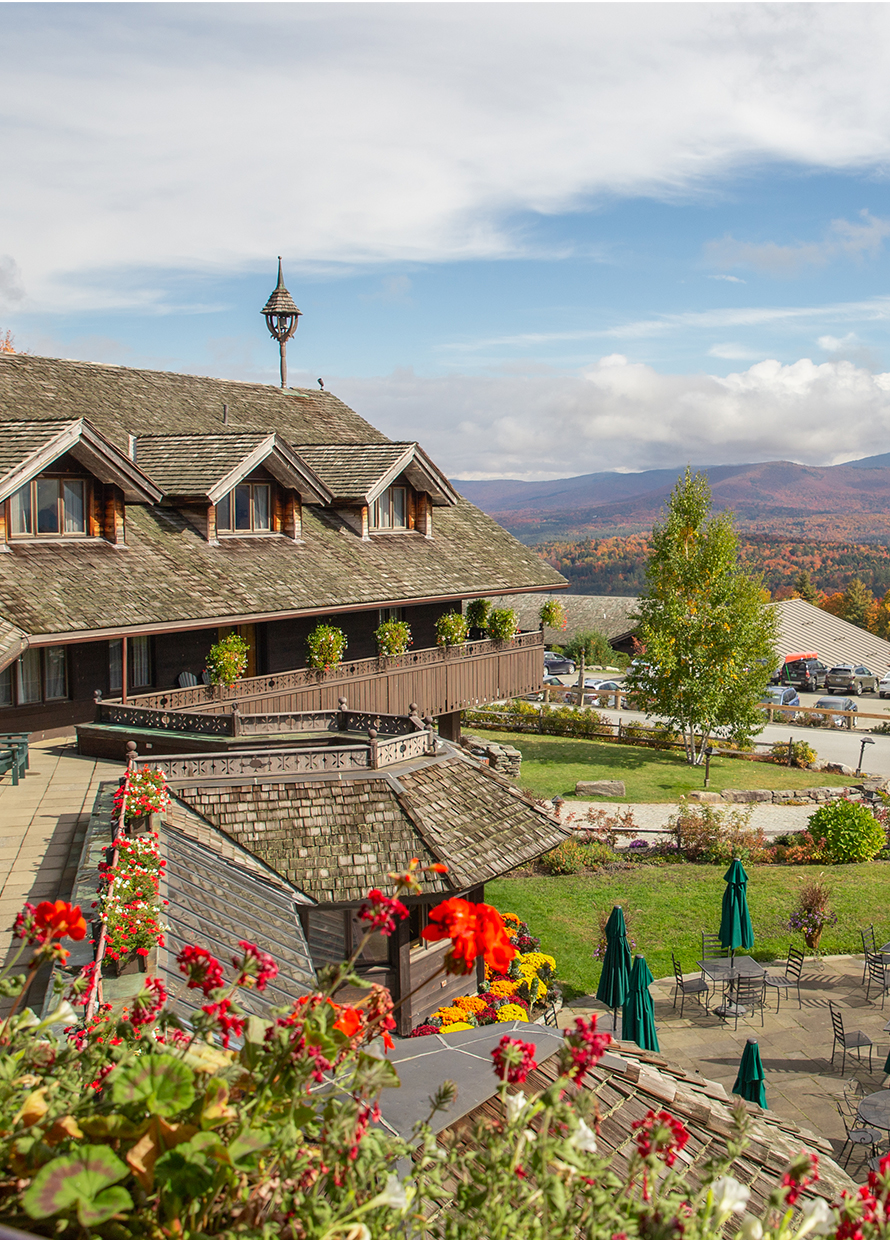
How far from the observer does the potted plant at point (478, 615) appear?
29.8 meters

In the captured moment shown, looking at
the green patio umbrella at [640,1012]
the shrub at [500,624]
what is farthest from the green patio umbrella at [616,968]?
the shrub at [500,624]

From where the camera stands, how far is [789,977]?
19.1m

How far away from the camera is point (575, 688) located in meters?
58.3

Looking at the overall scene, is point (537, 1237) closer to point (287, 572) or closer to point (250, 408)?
point (287, 572)

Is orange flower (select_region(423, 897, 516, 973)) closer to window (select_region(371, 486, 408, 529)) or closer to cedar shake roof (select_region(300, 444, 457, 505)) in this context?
cedar shake roof (select_region(300, 444, 457, 505))

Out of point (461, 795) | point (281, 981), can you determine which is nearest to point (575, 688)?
point (461, 795)

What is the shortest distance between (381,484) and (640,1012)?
15216 mm

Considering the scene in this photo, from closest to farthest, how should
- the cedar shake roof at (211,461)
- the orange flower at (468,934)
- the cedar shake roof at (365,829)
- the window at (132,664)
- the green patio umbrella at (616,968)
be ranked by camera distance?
the orange flower at (468,934), the cedar shake roof at (365,829), the green patio umbrella at (616,968), the window at (132,664), the cedar shake roof at (211,461)

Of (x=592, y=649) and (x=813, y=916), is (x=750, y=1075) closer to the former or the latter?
(x=813, y=916)

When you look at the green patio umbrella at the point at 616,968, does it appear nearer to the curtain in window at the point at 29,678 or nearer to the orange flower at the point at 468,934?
the curtain in window at the point at 29,678

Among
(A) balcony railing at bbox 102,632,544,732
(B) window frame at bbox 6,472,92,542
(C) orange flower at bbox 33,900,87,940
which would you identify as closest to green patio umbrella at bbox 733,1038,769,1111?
(A) balcony railing at bbox 102,632,544,732

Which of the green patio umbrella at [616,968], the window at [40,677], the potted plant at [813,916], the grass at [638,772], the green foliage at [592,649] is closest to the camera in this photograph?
the green patio umbrella at [616,968]

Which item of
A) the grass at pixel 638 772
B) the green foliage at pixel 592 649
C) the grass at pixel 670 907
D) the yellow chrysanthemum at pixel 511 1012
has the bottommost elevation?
the grass at pixel 670 907

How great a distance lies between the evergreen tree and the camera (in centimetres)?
3881
